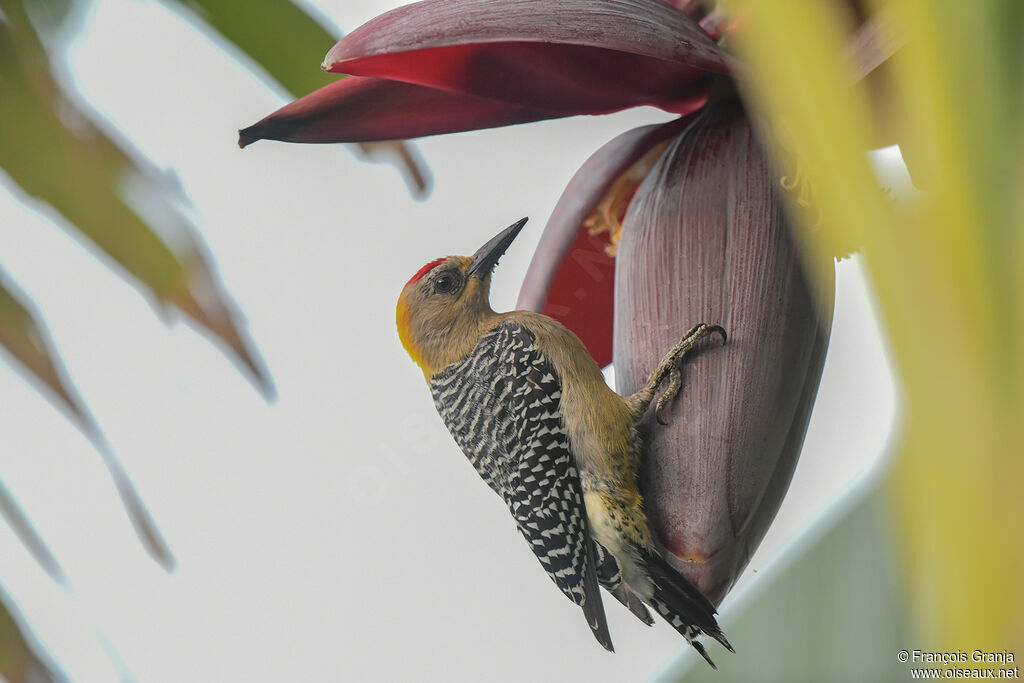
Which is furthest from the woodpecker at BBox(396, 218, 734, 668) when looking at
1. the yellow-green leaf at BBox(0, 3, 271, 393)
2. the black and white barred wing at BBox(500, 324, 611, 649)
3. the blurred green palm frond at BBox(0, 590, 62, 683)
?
the blurred green palm frond at BBox(0, 590, 62, 683)

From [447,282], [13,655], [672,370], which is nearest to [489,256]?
[447,282]

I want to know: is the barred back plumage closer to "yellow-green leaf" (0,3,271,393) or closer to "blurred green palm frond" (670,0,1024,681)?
"yellow-green leaf" (0,3,271,393)

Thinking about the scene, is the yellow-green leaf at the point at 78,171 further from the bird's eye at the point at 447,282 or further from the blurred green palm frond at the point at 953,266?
the blurred green palm frond at the point at 953,266

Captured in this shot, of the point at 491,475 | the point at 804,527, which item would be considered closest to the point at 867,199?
the point at 491,475

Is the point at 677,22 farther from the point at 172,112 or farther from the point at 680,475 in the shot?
the point at 172,112

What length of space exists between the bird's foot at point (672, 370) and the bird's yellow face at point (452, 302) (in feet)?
0.39

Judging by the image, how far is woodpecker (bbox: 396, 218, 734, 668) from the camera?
30cm

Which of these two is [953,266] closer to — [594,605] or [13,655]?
[594,605]

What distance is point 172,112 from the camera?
2.14 ft

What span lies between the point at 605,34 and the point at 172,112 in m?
0.53

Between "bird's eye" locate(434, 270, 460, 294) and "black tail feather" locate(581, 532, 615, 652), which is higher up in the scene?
"bird's eye" locate(434, 270, 460, 294)

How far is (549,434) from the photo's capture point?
33 centimetres

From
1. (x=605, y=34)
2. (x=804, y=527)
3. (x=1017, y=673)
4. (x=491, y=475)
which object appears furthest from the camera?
(x=804, y=527)

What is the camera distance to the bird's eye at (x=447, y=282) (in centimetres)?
37
